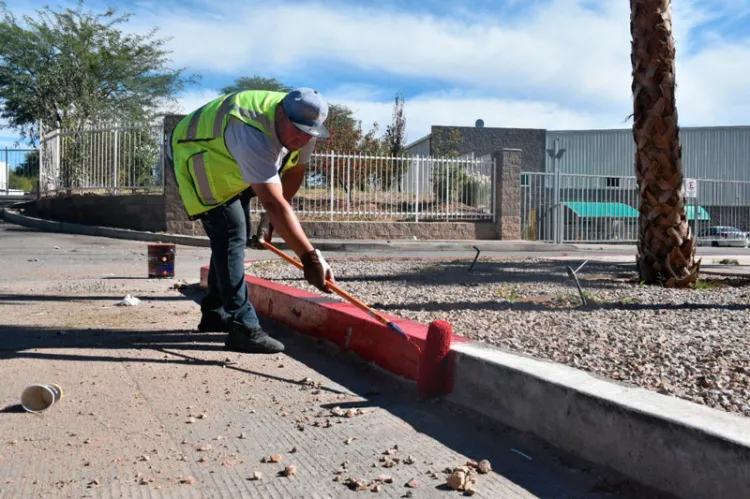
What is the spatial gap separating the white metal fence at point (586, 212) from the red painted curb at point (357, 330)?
15528 millimetres

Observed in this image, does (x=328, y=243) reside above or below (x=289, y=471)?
above

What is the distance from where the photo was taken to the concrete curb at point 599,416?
1.98 metres

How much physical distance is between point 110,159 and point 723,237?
18.7m

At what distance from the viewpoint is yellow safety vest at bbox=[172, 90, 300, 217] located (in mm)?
3902

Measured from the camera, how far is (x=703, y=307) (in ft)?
16.5

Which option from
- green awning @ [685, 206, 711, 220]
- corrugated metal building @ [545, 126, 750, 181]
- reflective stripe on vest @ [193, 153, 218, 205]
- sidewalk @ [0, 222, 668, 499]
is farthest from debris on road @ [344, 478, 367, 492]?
corrugated metal building @ [545, 126, 750, 181]

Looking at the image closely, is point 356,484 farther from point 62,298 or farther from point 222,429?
point 62,298

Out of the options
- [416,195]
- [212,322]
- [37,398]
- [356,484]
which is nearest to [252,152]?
[212,322]

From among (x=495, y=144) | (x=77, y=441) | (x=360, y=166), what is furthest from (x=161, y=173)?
(x=495, y=144)

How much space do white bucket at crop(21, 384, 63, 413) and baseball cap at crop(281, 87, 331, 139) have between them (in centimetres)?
176

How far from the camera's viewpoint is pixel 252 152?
3.69 m

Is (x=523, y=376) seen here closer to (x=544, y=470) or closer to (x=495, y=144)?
(x=544, y=470)

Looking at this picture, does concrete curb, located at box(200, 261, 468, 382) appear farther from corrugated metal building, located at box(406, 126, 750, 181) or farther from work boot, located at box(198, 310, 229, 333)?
corrugated metal building, located at box(406, 126, 750, 181)

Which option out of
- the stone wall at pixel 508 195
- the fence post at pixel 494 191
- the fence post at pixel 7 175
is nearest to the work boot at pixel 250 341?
the stone wall at pixel 508 195
